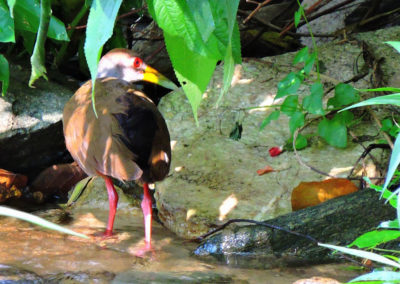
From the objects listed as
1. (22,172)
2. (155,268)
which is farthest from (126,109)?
(22,172)

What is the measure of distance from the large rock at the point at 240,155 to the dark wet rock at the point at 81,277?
2.98ft

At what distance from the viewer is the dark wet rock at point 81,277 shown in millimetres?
2511

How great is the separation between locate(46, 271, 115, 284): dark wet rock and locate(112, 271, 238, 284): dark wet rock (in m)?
0.04

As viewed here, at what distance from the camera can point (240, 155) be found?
399 cm

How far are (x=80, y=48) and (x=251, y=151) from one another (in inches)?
73.8

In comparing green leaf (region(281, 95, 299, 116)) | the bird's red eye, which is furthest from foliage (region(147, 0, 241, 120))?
the bird's red eye

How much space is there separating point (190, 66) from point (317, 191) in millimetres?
2488

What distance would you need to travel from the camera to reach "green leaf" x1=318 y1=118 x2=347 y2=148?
367 cm

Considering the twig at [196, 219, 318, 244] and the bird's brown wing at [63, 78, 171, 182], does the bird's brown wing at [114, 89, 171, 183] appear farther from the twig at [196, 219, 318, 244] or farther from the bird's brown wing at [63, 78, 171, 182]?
the twig at [196, 219, 318, 244]

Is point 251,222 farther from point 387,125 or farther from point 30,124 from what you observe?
point 30,124

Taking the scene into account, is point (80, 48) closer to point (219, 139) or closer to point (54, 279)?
point (219, 139)

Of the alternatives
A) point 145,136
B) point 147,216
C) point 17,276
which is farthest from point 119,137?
point 17,276

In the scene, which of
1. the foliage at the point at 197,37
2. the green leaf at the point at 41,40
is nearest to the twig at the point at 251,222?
the foliage at the point at 197,37

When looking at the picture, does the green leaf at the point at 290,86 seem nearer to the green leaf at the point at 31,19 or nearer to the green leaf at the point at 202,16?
the green leaf at the point at 31,19
